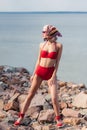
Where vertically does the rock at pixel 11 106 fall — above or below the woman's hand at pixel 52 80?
below

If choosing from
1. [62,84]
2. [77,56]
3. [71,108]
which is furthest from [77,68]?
[71,108]

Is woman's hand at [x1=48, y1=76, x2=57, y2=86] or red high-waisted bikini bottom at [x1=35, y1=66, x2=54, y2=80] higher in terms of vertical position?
red high-waisted bikini bottom at [x1=35, y1=66, x2=54, y2=80]

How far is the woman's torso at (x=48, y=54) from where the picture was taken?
8.70 meters

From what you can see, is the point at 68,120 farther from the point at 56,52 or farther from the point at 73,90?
the point at 73,90

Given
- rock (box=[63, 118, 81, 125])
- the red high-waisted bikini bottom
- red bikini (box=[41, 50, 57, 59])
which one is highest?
red bikini (box=[41, 50, 57, 59])

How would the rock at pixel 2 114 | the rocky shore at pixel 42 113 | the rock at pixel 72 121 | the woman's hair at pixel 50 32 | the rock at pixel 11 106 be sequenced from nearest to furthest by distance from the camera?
1. the woman's hair at pixel 50 32
2. the rocky shore at pixel 42 113
3. the rock at pixel 72 121
4. the rock at pixel 2 114
5. the rock at pixel 11 106

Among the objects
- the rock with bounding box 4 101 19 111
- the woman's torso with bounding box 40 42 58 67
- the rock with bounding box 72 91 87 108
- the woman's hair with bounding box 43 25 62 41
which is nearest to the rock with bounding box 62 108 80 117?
the rock with bounding box 72 91 87 108

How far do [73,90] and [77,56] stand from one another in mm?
22810

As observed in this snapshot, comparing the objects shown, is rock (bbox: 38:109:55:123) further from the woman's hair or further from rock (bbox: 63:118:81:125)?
the woman's hair

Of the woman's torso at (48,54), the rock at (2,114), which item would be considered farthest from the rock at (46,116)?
the woman's torso at (48,54)

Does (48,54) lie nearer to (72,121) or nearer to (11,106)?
(72,121)

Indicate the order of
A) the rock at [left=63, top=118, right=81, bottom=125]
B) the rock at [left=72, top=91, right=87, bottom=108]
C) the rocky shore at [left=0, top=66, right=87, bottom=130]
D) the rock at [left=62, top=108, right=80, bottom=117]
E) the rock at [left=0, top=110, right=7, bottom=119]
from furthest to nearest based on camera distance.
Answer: the rock at [left=72, top=91, right=87, bottom=108] → the rock at [left=62, top=108, right=80, bottom=117] → the rock at [left=0, top=110, right=7, bottom=119] → the rock at [left=63, top=118, right=81, bottom=125] → the rocky shore at [left=0, top=66, right=87, bottom=130]

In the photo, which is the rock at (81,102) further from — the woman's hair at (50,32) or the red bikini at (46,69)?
the woman's hair at (50,32)

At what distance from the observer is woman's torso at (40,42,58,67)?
342 inches
